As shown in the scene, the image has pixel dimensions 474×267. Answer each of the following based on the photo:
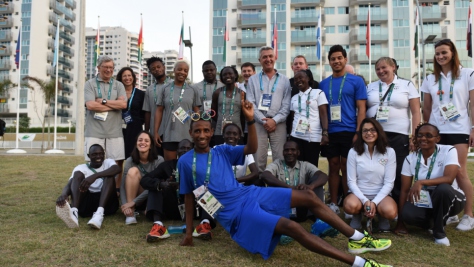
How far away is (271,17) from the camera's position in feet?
163

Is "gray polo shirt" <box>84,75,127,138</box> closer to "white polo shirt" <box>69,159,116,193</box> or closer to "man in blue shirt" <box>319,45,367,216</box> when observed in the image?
"white polo shirt" <box>69,159,116,193</box>

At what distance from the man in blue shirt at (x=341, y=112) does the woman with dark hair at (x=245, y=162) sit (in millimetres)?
1099

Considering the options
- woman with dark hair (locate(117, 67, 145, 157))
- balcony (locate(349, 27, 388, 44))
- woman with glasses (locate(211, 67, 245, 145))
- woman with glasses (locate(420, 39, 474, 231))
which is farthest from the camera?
balcony (locate(349, 27, 388, 44))

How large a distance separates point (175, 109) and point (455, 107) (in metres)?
3.67

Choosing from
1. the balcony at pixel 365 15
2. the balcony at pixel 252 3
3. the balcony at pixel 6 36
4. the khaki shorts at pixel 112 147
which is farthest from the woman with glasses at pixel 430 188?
the balcony at pixel 6 36

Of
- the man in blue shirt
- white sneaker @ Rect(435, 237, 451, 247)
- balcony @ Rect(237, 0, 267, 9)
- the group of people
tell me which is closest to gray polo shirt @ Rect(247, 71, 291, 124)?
the group of people

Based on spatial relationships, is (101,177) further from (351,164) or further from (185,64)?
(351,164)

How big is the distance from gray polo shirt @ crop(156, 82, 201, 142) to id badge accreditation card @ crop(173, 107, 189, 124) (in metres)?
0.05

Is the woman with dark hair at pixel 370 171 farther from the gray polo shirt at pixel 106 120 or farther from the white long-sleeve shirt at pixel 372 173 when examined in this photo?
the gray polo shirt at pixel 106 120

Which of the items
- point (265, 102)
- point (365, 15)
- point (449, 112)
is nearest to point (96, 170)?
point (265, 102)

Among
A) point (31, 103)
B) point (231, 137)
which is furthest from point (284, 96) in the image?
point (31, 103)

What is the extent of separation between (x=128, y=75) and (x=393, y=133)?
4345 mm

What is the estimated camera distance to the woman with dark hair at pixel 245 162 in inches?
178

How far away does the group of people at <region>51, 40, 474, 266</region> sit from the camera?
361 cm
